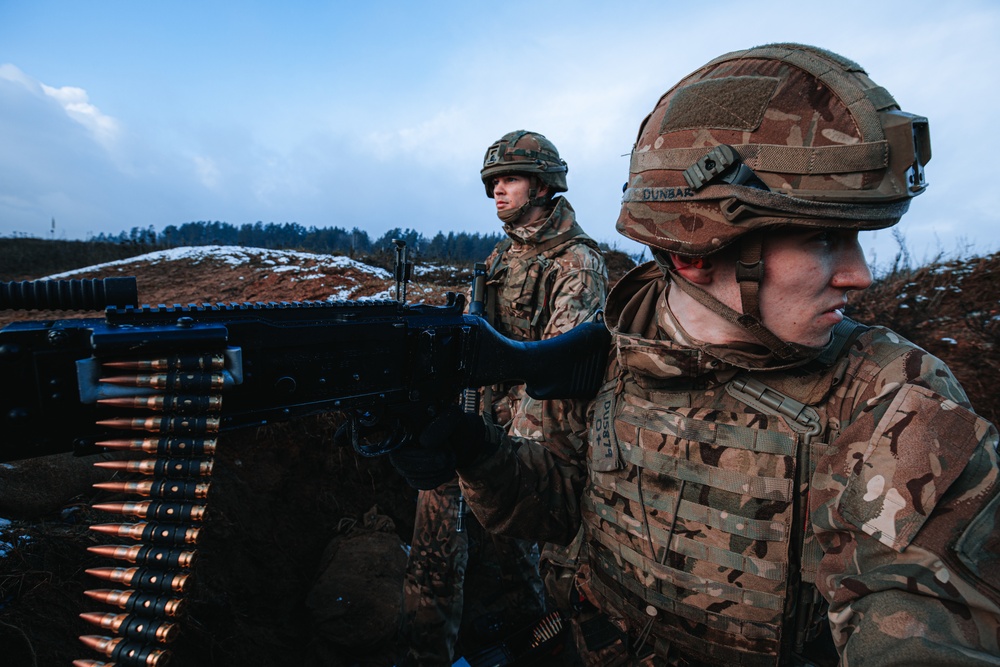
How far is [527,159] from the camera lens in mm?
5211

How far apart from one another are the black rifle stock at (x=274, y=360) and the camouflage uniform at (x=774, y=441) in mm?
369

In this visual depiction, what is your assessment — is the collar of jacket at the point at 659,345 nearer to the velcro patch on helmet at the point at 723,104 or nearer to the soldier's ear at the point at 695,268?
the soldier's ear at the point at 695,268

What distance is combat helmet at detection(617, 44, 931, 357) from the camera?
170 centimetres

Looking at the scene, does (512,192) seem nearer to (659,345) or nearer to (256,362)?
(659,345)

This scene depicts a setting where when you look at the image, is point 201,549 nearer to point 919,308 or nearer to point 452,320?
point 452,320

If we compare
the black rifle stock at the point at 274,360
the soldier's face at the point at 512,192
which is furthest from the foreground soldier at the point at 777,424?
the soldier's face at the point at 512,192

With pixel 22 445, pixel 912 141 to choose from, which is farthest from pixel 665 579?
pixel 22 445

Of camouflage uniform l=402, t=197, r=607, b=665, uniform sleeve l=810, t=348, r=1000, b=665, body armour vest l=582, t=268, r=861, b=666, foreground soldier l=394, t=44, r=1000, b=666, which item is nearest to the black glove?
foreground soldier l=394, t=44, r=1000, b=666

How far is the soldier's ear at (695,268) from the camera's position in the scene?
1971 millimetres

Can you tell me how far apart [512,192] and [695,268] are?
11.6 ft

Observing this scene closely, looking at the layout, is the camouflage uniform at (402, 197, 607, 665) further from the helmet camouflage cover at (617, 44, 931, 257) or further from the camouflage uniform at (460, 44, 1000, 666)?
the helmet camouflage cover at (617, 44, 931, 257)

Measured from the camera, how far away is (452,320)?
247 centimetres

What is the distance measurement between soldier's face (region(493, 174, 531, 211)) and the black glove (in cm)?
334

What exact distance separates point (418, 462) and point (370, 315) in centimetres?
68
